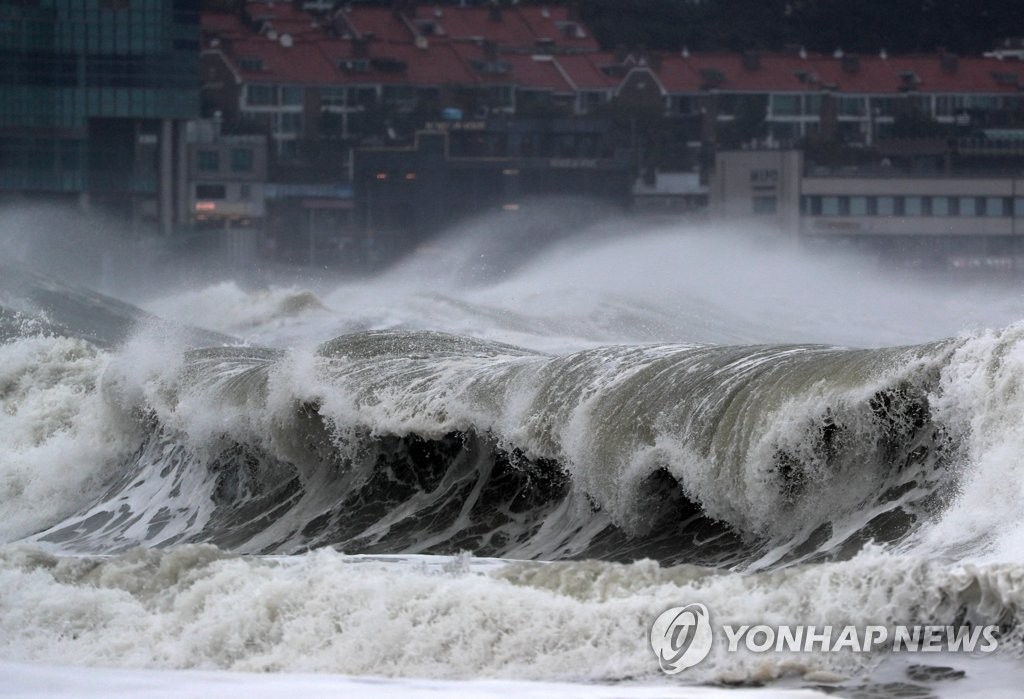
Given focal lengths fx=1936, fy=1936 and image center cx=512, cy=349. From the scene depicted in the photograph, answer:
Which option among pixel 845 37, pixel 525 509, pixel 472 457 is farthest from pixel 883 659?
pixel 845 37

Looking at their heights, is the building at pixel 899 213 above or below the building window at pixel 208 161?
below

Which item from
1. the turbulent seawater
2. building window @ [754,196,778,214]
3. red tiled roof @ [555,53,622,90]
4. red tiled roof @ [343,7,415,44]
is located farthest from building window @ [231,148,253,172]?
the turbulent seawater

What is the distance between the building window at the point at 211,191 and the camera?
85438mm

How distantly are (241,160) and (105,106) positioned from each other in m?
12.9

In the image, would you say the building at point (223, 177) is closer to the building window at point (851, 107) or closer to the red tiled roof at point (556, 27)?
the red tiled roof at point (556, 27)

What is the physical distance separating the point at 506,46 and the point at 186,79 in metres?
30.7

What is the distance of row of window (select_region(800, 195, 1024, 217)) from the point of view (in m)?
80.6

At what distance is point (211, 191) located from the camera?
87000 mm

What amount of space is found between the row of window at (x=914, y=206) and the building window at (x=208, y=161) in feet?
88.3

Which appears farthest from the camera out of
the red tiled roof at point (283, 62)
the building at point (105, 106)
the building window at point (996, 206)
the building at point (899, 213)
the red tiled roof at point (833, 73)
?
the red tiled roof at point (833, 73)

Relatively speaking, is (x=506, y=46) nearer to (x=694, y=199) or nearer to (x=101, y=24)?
(x=694, y=199)

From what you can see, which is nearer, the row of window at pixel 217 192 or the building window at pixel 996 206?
the building window at pixel 996 206

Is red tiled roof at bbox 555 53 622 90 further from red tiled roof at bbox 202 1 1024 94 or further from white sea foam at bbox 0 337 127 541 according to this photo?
white sea foam at bbox 0 337 127 541

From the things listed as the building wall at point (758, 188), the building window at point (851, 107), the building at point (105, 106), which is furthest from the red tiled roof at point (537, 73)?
the building at point (105, 106)
